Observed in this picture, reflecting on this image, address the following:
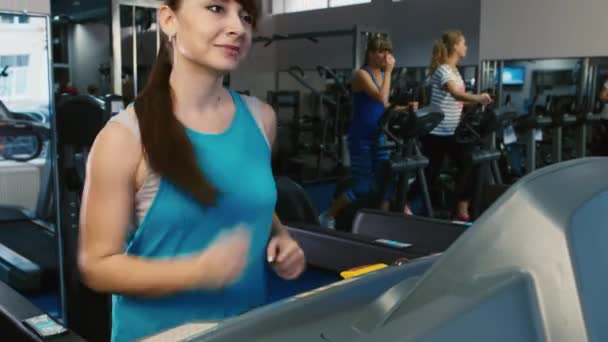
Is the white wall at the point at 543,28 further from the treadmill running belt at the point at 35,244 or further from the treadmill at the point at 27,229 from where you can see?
the treadmill running belt at the point at 35,244

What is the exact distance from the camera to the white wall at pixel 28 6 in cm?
230

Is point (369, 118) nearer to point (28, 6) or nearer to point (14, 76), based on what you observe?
point (14, 76)

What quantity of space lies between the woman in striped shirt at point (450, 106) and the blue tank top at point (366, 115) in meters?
0.60

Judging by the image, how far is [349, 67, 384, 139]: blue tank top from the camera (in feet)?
14.8

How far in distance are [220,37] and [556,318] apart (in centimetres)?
74

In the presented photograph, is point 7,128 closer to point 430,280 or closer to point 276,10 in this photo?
point 430,280

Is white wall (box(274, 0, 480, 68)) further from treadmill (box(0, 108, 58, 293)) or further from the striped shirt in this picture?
treadmill (box(0, 108, 58, 293))

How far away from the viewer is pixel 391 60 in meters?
4.45

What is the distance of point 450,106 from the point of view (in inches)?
191

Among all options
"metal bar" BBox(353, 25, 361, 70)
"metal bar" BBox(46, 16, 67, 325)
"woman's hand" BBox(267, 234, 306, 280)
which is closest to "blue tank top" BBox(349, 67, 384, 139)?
"metal bar" BBox(353, 25, 361, 70)

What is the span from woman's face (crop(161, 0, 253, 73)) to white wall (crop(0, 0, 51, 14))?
62.1 inches

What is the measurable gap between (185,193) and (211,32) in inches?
10.5

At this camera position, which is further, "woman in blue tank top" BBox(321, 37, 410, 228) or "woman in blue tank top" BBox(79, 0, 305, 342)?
"woman in blue tank top" BBox(321, 37, 410, 228)

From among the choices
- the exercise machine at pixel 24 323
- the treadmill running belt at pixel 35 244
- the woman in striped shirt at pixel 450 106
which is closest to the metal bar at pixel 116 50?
the treadmill running belt at pixel 35 244
